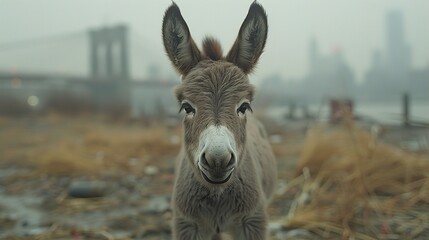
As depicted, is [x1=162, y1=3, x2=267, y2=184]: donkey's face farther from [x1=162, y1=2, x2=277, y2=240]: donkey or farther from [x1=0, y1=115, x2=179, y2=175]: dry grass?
[x1=0, y1=115, x2=179, y2=175]: dry grass

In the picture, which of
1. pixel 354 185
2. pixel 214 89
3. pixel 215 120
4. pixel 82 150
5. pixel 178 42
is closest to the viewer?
pixel 215 120

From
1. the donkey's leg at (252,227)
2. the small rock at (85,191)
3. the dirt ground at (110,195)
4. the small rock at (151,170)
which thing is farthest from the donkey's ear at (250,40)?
the small rock at (151,170)

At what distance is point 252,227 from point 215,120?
3.46ft

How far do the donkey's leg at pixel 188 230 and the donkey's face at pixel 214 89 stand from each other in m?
0.48

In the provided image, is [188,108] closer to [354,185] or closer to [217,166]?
[217,166]

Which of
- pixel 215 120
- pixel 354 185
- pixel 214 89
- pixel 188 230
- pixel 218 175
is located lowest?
pixel 354 185

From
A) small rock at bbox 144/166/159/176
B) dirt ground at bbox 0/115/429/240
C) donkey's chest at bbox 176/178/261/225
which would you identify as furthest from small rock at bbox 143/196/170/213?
donkey's chest at bbox 176/178/261/225

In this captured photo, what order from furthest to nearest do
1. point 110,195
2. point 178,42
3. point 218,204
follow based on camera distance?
1. point 110,195
2. point 218,204
3. point 178,42

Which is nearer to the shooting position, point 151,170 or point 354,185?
point 354,185

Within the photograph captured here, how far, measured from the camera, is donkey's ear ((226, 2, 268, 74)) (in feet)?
7.48

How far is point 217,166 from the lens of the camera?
1756 mm

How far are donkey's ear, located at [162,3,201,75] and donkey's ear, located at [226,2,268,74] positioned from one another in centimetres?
28

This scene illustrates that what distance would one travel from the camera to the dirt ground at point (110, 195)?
3.91 meters

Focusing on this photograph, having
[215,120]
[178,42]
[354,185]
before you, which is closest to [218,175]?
[215,120]
